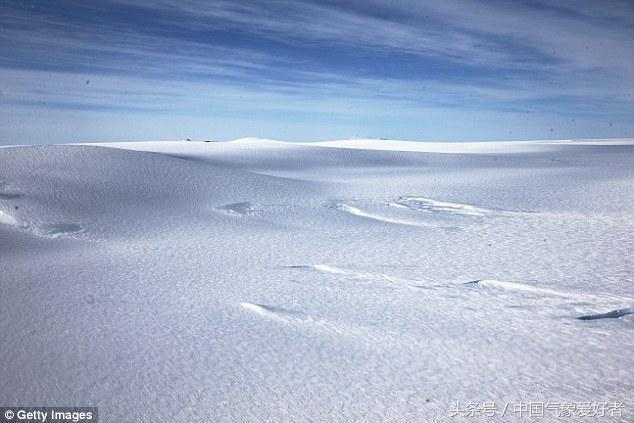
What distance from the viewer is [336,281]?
3004 millimetres

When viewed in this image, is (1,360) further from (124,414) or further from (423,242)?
(423,242)

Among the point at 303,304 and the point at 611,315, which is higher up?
the point at 611,315

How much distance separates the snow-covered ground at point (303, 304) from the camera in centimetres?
168

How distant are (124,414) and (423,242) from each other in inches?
119

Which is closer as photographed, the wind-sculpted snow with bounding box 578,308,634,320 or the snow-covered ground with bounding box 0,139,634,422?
the snow-covered ground with bounding box 0,139,634,422

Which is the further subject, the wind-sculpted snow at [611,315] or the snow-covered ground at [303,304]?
the wind-sculpted snow at [611,315]

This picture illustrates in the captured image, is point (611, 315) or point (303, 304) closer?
point (611, 315)

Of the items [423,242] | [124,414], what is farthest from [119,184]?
[124,414]

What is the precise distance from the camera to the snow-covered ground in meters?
1.68

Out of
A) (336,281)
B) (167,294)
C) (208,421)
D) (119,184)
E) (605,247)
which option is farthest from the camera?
(119,184)

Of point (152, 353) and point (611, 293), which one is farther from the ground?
point (611, 293)

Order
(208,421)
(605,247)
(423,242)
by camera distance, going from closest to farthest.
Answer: (208,421) → (605,247) → (423,242)

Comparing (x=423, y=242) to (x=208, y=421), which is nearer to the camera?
(x=208, y=421)

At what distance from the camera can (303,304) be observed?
8.44ft
